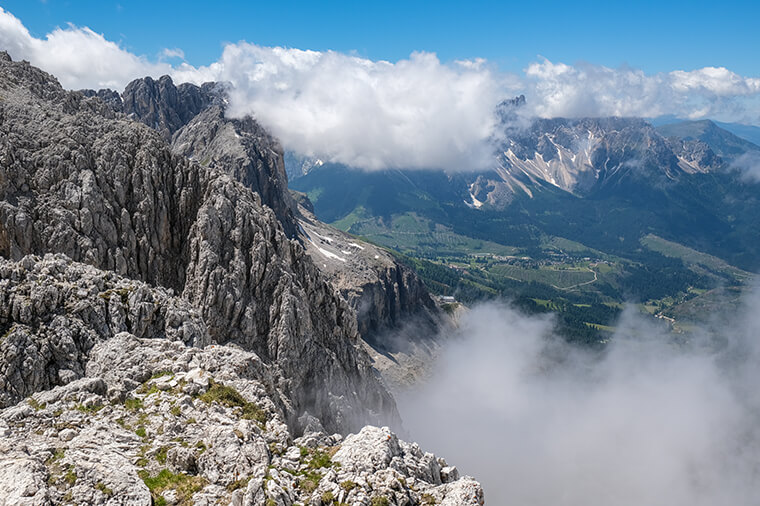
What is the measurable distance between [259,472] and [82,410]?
11.5 m

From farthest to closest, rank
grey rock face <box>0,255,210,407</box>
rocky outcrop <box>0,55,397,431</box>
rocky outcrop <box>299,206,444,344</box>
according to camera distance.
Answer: rocky outcrop <box>299,206,444,344</box>
rocky outcrop <box>0,55,397,431</box>
grey rock face <box>0,255,210,407</box>

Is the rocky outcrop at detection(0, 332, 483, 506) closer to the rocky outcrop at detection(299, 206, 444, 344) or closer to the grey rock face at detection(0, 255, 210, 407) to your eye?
the grey rock face at detection(0, 255, 210, 407)

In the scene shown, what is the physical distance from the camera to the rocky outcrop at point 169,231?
58625mm

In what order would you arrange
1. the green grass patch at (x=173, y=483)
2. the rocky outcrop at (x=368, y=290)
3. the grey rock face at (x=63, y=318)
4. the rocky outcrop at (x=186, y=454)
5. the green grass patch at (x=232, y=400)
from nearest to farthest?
the rocky outcrop at (x=186, y=454)
the green grass patch at (x=173, y=483)
the green grass patch at (x=232, y=400)
the grey rock face at (x=63, y=318)
the rocky outcrop at (x=368, y=290)

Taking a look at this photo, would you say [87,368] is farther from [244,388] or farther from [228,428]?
[228,428]

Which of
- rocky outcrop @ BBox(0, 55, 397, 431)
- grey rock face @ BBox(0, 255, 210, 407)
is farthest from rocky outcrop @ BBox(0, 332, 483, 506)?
rocky outcrop @ BBox(0, 55, 397, 431)

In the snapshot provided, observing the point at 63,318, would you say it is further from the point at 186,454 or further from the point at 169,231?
the point at 169,231

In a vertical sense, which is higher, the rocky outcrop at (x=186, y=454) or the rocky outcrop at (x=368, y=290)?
the rocky outcrop at (x=186, y=454)

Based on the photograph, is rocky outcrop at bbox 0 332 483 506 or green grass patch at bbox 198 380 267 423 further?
green grass patch at bbox 198 380 267 423

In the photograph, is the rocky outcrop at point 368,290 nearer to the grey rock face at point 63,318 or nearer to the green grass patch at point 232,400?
the grey rock face at point 63,318

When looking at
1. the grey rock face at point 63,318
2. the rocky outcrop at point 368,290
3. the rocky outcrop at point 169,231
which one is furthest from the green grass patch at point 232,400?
the rocky outcrop at point 368,290

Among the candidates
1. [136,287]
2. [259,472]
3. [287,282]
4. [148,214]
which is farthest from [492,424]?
[259,472]

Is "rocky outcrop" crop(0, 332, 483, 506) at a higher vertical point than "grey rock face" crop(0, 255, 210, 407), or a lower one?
lower

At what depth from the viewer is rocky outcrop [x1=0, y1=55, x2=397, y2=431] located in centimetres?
5862
